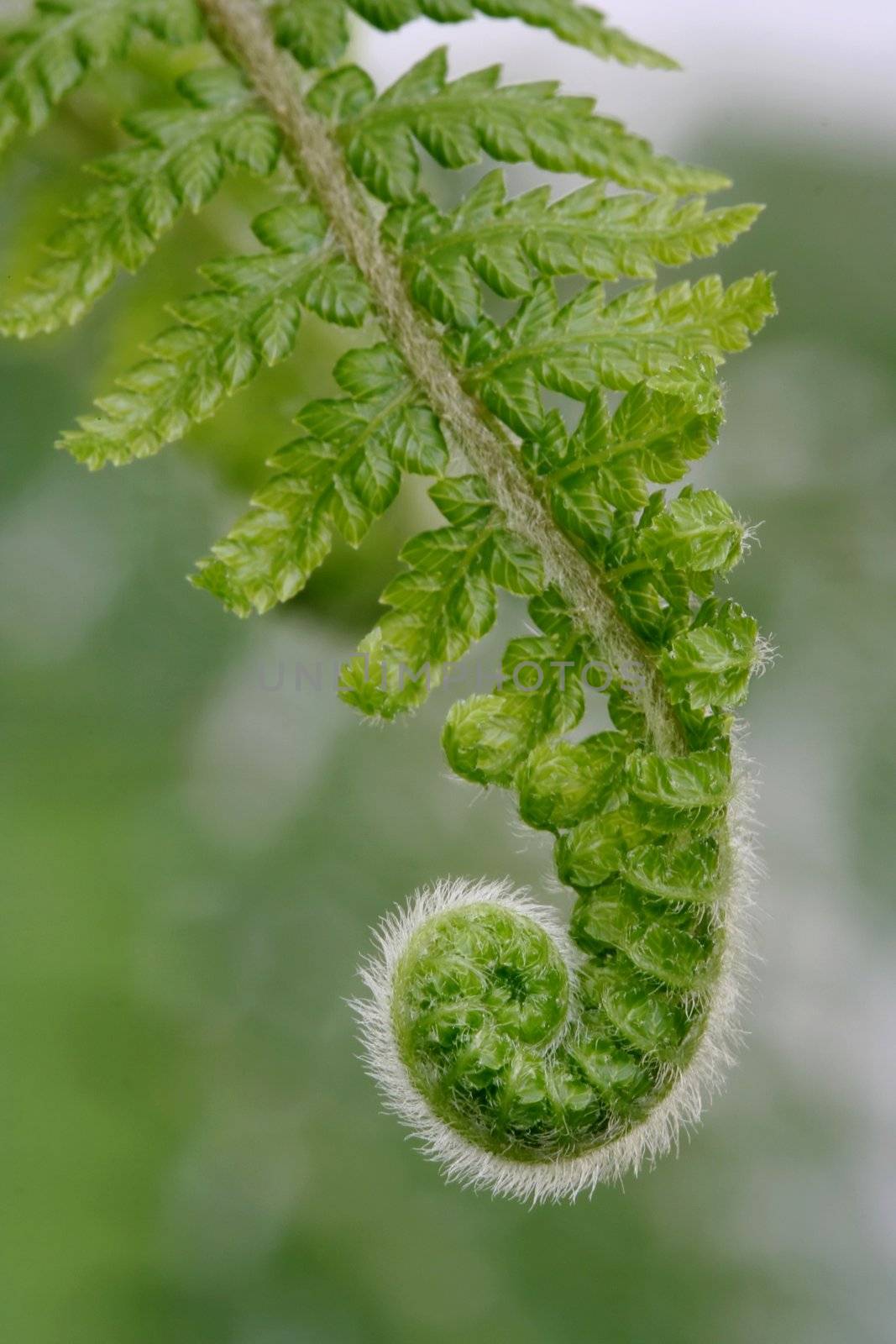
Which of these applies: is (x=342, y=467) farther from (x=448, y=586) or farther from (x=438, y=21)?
(x=438, y=21)

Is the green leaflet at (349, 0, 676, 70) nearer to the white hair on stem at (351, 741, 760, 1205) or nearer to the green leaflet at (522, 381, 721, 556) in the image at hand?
the green leaflet at (522, 381, 721, 556)

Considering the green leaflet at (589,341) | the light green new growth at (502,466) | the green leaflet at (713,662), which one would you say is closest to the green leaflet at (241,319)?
the light green new growth at (502,466)

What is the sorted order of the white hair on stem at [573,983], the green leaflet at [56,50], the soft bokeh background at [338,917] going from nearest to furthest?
the green leaflet at [56,50] < the white hair on stem at [573,983] < the soft bokeh background at [338,917]

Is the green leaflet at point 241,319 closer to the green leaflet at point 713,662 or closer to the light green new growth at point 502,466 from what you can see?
the light green new growth at point 502,466

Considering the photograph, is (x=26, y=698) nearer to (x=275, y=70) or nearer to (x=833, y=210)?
(x=275, y=70)

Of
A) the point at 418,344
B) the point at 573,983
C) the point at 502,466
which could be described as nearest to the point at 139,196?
the point at 418,344

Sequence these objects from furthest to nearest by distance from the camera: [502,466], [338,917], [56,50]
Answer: [338,917] < [502,466] < [56,50]
